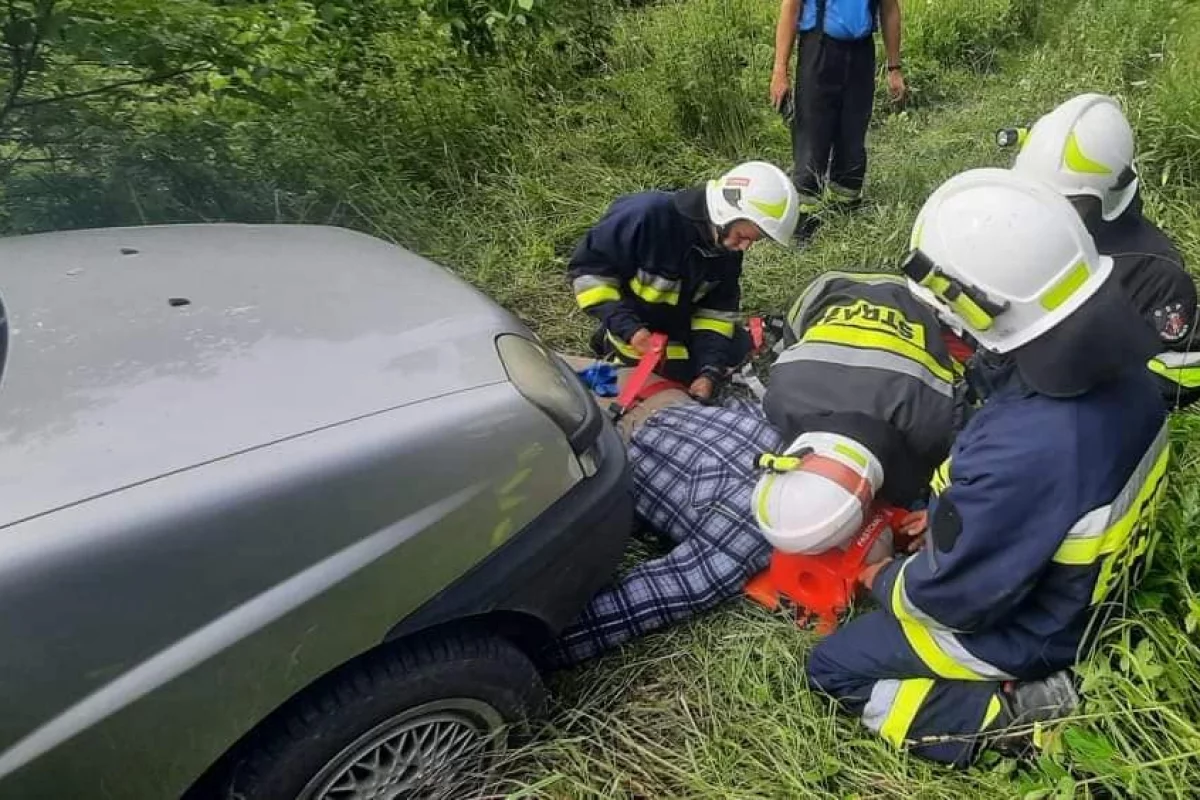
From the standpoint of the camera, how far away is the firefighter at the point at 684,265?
332cm

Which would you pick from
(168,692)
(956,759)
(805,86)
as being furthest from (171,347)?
(805,86)

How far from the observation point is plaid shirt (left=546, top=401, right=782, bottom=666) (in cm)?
256

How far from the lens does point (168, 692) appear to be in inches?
58.8

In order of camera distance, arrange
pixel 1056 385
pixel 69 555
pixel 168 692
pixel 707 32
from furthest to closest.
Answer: pixel 707 32
pixel 1056 385
pixel 168 692
pixel 69 555

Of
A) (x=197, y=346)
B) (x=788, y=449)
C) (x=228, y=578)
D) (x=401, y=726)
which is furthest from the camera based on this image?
(x=788, y=449)

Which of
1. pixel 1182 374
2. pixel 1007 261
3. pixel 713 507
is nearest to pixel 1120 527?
pixel 1007 261

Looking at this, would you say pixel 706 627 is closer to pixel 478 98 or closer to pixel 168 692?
pixel 168 692

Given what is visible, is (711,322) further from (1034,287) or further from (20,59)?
(20,59)

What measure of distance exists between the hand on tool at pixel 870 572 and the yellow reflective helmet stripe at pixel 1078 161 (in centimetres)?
149

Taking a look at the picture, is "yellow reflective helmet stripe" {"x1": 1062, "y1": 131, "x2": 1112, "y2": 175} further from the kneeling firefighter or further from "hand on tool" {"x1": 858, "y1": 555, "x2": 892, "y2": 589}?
"hand on tool" {"x1": 858, "y1": 555, "x2": 892, "y2": 589}

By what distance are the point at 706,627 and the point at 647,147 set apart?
355cm

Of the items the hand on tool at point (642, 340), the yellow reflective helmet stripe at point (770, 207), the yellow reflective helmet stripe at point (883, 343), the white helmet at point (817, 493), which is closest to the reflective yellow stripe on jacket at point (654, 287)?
the hand on tool at point (642, 340)

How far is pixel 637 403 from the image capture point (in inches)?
141

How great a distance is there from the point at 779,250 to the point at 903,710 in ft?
9.40
